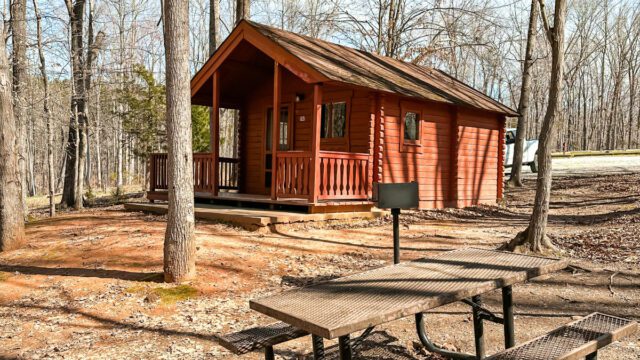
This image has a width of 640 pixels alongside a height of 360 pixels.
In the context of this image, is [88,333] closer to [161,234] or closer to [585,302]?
[161,234]

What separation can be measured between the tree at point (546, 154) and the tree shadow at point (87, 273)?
5.41 meters

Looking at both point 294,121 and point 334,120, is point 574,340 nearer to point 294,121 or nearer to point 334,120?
point 334,120

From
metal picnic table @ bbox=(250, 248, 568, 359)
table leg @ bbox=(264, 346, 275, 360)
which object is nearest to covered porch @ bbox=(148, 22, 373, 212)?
metal picnic table @ bbox=(250, 248, 568, 359)

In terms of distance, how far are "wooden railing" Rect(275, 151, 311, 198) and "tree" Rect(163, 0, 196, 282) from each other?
181 inches

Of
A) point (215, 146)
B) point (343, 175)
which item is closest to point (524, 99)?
point (343, 175)

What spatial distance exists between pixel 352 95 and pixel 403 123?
151cm

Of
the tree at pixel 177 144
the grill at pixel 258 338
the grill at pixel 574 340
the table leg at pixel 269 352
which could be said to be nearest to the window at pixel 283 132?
the tree at pixel 177 144

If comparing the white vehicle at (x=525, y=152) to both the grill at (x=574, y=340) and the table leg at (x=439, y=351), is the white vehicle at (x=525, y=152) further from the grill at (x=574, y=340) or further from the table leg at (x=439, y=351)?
the grill at (x=574, y=340)

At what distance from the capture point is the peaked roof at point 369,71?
10.8 m

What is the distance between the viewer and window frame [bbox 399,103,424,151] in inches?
500

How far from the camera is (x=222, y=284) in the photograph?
6.18 metres

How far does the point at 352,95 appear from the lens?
12594 mm

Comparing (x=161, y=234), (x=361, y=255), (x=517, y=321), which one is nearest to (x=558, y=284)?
(x=517, y=321)

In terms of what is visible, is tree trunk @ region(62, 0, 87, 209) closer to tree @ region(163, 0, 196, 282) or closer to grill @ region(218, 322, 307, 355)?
tree @ region(163, 0, 196, 282)
